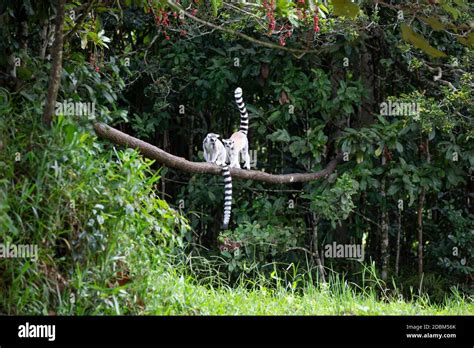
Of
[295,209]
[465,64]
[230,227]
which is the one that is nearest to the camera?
[465,64]

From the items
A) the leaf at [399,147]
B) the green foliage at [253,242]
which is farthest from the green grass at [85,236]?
the leaf at [399,147]

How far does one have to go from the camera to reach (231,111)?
7.48 meters

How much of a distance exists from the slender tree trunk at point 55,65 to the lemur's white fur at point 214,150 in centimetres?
246

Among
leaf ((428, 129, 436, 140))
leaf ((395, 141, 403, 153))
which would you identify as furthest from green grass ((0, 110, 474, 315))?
leaf ((395, 141, 403, 153))

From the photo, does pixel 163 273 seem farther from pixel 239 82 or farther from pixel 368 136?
pixel 239 82

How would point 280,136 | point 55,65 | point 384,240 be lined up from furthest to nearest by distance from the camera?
point 384,240 < point 280,136 < point 55,65

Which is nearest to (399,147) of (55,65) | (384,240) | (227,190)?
(384,240)

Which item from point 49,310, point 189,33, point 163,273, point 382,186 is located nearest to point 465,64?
point 382,186

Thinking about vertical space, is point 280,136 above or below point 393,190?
above

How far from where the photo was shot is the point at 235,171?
582 centimetres

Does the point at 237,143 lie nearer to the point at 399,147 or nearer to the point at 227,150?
the point at 227,150

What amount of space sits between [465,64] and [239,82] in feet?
7.05

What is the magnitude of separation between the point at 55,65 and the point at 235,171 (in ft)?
7.90

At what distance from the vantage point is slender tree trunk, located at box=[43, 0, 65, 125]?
11.7 feet
